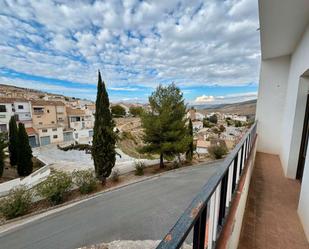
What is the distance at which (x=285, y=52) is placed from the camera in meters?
4.09

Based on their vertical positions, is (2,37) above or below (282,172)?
above

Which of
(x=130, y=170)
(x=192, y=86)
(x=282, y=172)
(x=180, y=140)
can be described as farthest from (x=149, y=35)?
(x=192, y=86)

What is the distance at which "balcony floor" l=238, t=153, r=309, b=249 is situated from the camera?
168cm

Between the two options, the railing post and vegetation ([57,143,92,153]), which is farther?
vegetation ([57,143,92,153])

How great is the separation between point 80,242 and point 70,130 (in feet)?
71.8

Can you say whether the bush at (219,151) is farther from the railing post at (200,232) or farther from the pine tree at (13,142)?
the pine tree at (13,142)

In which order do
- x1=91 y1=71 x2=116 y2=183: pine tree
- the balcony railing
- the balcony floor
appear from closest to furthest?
the balcony railing
the balcony floor
x1=91 y1=71 x2=116 y2=183: pine tree

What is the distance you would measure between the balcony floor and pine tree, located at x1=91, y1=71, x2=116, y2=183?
7.39 meters

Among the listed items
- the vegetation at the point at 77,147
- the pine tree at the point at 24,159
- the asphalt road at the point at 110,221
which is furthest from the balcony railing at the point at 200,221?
the vegetation at the point at 77,147

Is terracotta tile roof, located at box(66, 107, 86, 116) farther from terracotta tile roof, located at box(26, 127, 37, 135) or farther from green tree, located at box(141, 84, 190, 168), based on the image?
green tree, located at box(141, 84, 190, 168)

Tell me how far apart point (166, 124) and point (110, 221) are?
19.5 feet

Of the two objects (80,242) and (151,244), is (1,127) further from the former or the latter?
(151,244)

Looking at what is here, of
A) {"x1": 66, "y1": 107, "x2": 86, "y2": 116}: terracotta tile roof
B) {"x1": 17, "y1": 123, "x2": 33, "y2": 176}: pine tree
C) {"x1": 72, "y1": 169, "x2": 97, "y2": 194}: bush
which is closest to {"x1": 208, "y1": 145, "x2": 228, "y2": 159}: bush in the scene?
{"x1": 72, "y1": 169, "x2": 97, "y2": 194}: bush

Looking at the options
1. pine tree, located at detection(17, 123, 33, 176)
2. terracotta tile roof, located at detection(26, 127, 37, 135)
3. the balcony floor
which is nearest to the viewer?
the balcony floor
